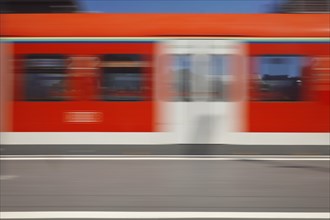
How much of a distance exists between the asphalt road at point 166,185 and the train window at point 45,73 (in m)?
1.77

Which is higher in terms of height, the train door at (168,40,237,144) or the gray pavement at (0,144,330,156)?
the train door at (168,40,237,144)

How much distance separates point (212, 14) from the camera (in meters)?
12.0

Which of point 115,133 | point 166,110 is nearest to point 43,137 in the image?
point 115,133

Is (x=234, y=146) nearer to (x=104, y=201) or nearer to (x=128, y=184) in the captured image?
(x=128, y=184)

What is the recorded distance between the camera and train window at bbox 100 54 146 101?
1167 centimetres

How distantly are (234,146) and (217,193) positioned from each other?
4123 millimetres

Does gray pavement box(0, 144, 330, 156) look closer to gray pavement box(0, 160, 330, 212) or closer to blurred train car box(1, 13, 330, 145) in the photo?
blurred train car box(1, 13, 330, 145)

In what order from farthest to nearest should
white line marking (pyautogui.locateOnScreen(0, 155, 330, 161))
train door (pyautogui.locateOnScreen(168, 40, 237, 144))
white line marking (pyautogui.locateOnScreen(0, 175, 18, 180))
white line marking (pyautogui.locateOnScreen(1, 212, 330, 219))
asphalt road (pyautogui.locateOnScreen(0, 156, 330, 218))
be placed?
train door (pyautogui.locateOnScreen(168, 40, 237, 144))
white line marking (pyautogui.locateOnScreen(0, 155, 330, 161))
white line marking (pyautogui.locateOnScreen(0, 175, 18, 180))
asphalt road (pyautogui.locateOnScreen(0, 156, 330, 218))
white line marking (pyautogui.locateOnScreen(1, 212, 330, 219))

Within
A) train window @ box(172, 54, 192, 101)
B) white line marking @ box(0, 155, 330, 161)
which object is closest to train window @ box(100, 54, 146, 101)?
train window @ box(172, 54, 192, 101)

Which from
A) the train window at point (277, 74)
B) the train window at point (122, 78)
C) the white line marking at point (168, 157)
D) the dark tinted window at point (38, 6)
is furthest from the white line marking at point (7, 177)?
the train window at point (277, 74)

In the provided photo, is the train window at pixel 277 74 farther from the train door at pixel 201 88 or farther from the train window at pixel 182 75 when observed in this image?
the train window at pixel 182 75

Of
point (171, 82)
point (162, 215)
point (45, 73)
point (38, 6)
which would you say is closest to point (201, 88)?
A: point (171, 82)

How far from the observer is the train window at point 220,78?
11.6 meters

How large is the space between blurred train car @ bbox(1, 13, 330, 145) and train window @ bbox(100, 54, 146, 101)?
0.8 inches
